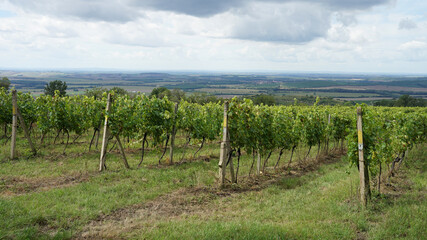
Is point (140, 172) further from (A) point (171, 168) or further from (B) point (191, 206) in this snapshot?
(B) point (191, 206)

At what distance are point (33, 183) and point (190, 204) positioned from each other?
15.6 ft

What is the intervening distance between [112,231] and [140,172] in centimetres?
437

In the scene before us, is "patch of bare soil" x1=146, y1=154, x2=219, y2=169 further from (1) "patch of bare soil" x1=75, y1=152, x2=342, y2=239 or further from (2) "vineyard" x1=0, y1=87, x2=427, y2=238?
(1) "patch of bare soil" x1=75, y1=152, x2=342, y2=239

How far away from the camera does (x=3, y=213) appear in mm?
5949

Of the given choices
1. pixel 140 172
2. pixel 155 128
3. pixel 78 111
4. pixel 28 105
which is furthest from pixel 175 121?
pixel 28 105

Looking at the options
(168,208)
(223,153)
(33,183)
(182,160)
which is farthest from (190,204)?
(182,160)

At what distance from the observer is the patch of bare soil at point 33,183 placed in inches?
309

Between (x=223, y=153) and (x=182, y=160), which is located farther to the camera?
(x=182, y=160)

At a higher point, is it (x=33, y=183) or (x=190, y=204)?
(x=33, y=183)

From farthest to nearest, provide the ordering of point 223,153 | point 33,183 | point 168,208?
point 223,153, point 33,183, point 168,208

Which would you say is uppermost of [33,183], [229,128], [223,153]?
[229,128]

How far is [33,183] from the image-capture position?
27.9 feet

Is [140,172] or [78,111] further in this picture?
[78,111]

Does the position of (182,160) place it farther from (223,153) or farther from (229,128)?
(223,153)
